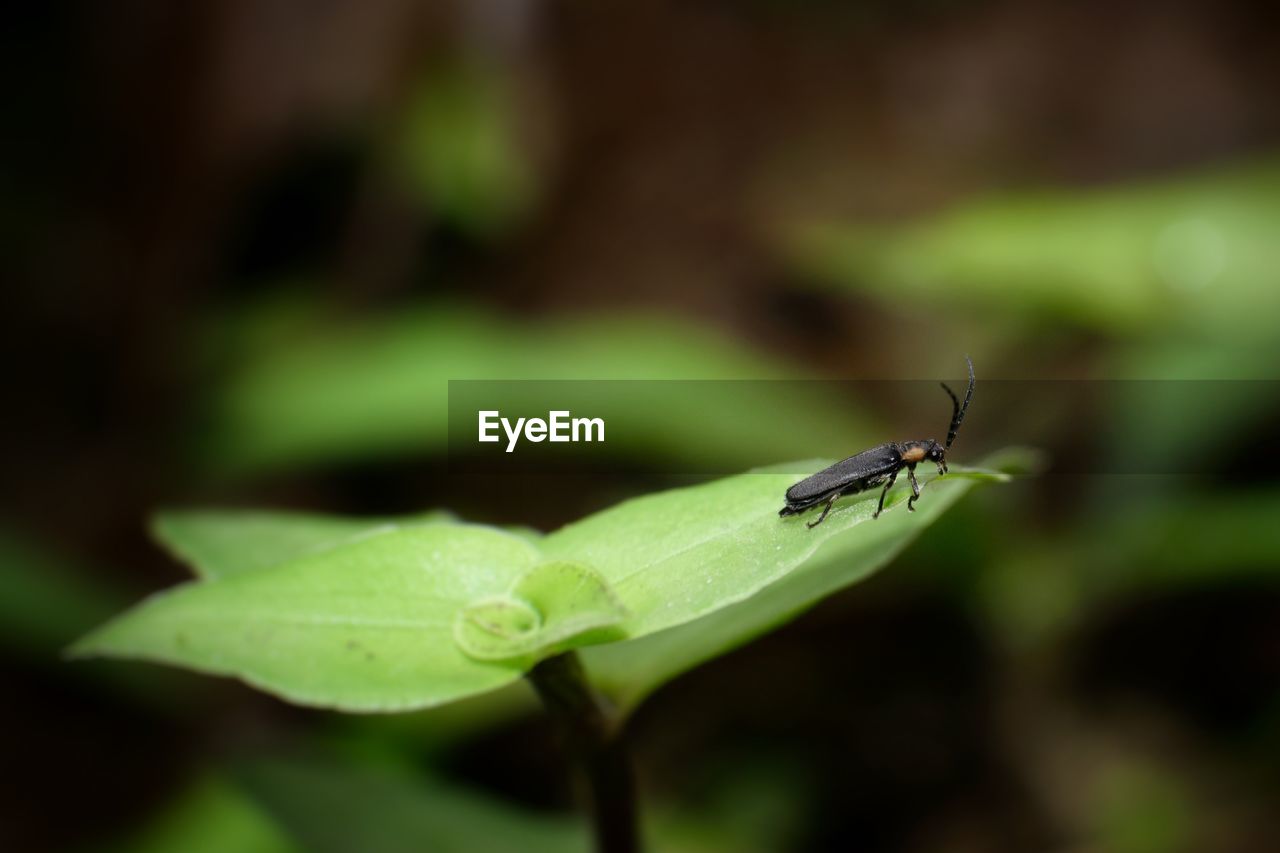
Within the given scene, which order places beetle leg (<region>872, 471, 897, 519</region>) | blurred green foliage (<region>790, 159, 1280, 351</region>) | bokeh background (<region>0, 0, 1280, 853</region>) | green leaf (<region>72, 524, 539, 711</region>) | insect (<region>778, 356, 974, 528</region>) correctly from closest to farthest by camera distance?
green leaf (<region>72, 524, 539, 711</region>), beetle leg (<region>872, 471, 897, 519</region>), insect (<region>778, 356, 974, 528</region>), bokeh background (<region>0, 0, 1280, 853</region>), blurred green foliage (<region>790, 159, 1280, 351</region>)

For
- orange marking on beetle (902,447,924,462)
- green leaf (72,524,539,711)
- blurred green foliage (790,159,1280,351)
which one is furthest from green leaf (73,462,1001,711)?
blurred green foliage (790,159,1280,351)

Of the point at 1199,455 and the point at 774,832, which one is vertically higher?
the point at 1199,455

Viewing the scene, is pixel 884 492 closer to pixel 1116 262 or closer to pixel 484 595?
pixel 484 595

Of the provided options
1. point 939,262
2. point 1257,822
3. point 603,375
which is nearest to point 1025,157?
point 939,262

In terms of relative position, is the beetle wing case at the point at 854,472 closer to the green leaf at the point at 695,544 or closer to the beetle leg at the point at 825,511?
the beetle leg at the point at 825,511

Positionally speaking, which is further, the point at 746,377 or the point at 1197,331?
the point at 746,377

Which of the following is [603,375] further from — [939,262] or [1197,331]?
[1197,331]

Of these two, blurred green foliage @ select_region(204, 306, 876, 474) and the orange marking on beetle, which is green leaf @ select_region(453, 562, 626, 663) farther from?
blurred green foliage @ select_region(204, 306, 876, 474)
